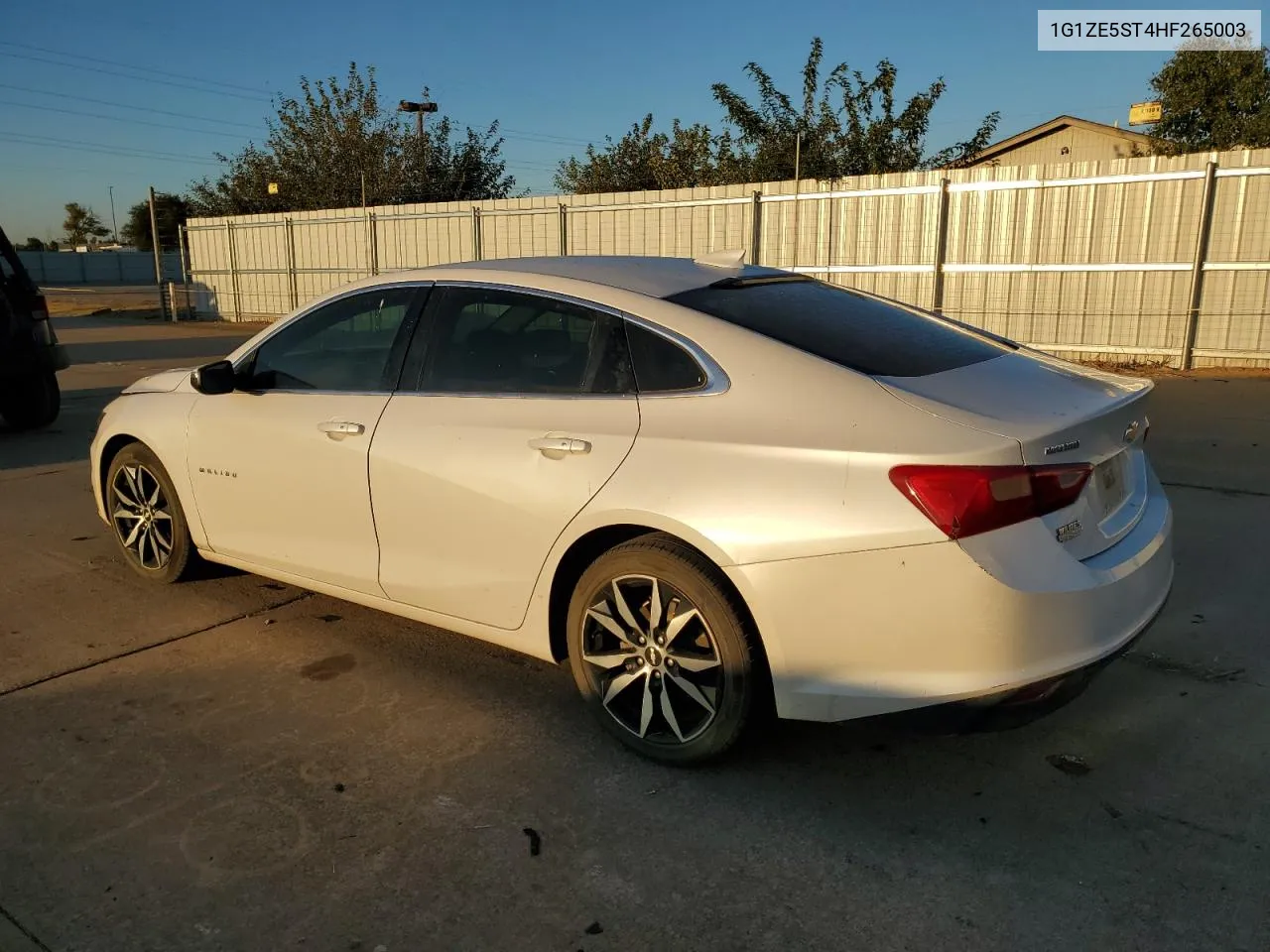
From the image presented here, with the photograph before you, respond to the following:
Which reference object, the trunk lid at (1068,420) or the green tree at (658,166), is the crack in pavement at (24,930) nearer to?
the trunk lid at (1068,420)

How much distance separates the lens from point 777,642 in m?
2.77

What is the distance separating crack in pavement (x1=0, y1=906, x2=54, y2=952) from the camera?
2.34 metres

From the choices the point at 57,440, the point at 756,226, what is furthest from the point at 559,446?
the point at 756,226

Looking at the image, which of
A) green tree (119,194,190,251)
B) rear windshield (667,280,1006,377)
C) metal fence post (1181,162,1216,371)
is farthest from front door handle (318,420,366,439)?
green tree (119,194,190,251)

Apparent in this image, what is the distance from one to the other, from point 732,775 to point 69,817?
195 cm

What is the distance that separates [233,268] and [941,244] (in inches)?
727

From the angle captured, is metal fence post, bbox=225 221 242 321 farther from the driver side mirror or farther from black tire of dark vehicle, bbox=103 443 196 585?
the driver side mirror

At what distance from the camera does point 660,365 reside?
3.12m

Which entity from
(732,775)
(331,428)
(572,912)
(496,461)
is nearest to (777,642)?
(732,775)

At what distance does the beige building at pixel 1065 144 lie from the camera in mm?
28281

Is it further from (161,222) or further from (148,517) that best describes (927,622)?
(161,222)

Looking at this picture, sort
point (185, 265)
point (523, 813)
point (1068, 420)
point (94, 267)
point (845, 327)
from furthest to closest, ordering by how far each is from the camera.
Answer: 1. point (94, 267)
2. point (185, 265)
3. point (845, 327)
4. point (523, 813)
5. point (1068, 420)

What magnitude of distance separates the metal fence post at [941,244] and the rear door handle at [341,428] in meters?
12.0

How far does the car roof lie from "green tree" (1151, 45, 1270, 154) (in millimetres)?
21171
